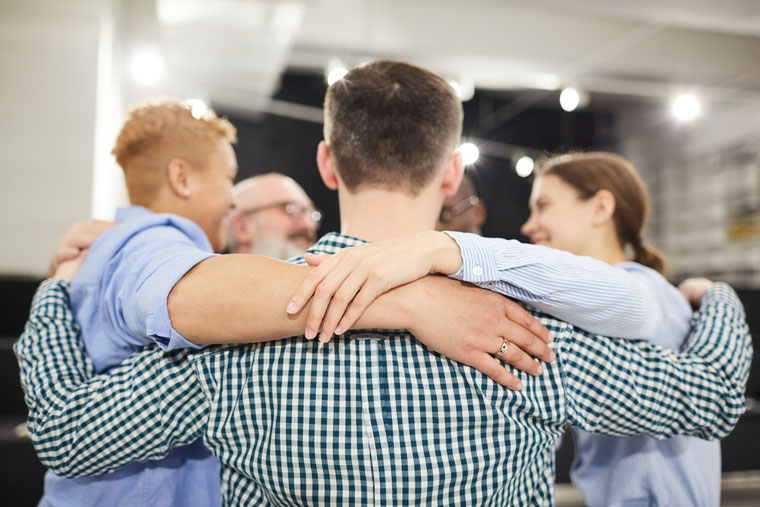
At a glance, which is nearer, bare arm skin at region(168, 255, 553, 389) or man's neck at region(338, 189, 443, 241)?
bare arm skin at region(168, 255, 553, 389)

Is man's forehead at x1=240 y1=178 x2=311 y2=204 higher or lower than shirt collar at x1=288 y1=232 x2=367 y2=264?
higher

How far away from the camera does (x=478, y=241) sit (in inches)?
34.7

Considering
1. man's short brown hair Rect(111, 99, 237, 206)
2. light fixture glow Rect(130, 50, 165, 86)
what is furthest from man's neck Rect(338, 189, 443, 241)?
light fixture glow Rect(130, 50, 165, 86)

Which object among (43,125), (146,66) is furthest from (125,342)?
(146,66)

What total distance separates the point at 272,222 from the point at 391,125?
88.2 inches

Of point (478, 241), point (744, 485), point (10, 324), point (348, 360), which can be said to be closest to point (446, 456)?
point (348, 360)

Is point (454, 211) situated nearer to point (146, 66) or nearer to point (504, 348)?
point (504, 348)

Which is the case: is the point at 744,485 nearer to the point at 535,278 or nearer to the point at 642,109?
the point at 535,278

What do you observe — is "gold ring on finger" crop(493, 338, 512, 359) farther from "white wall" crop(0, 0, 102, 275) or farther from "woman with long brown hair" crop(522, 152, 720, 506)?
"white wall" crop(0, 0, 102, 275)

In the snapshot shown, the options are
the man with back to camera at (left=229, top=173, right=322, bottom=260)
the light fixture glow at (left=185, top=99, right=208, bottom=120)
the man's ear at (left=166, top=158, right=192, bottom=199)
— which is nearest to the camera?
the man's ear at (left=166, top=158, right=192, bottom=199)

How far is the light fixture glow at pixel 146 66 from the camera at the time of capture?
439cm

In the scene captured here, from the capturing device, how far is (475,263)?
87cm

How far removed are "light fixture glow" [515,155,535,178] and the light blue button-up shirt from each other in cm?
582

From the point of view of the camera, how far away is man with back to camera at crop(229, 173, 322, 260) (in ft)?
10.5
